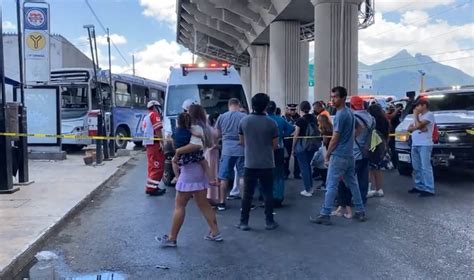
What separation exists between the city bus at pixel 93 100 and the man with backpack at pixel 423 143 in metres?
10.7

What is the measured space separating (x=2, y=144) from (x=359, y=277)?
24.3ft

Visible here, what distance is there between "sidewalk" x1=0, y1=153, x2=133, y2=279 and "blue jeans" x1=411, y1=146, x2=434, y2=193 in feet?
20.5

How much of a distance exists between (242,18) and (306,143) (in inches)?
1226

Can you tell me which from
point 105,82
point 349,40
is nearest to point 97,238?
point 105,82

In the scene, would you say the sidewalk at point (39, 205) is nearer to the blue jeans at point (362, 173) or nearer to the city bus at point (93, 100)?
the blue jeans at point (362, 173)

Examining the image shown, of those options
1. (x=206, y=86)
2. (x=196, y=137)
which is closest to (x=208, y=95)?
(x=206, y=86)

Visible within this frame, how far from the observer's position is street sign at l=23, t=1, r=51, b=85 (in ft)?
54.0

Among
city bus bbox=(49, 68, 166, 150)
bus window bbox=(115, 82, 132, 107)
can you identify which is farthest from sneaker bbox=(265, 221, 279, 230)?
bus window bbox=(115, 82, 132, 107)

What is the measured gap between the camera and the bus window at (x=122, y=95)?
23078 mm

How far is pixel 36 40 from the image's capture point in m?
16.6

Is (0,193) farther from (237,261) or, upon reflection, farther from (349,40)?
(349,40)

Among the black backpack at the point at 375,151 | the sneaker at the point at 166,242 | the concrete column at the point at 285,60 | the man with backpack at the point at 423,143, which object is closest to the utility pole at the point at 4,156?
the sneaker at the point at 166,242

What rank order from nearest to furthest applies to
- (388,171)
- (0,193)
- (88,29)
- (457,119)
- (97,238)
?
(97,238), (0,193), (457,119), (388,171), (88,29)

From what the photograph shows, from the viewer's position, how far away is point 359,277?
17.6 ft
